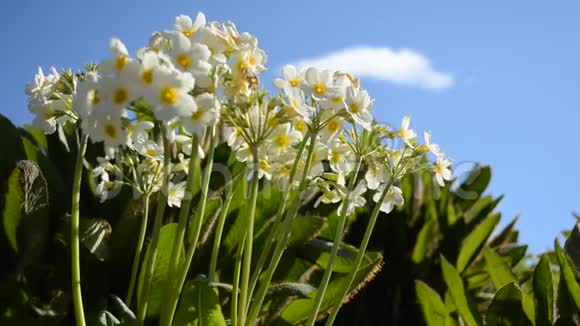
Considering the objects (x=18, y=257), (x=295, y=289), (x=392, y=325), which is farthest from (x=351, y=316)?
(x=18, y=257)

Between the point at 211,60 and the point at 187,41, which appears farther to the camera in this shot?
the point at 211,60

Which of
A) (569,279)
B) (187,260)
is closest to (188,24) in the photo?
(187,260)

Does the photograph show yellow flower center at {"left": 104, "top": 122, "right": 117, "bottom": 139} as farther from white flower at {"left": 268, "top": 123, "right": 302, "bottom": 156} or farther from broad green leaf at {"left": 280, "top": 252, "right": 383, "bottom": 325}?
broad green leaf at {"left": 280, "top": 252, "right": 383, "bottom": 325}

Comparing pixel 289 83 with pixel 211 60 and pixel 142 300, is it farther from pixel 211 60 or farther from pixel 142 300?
pixel 142 300

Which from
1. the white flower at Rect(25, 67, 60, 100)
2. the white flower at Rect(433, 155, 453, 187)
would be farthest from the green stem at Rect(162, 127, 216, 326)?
the white flower at Rect(433, 155, 453, 187)

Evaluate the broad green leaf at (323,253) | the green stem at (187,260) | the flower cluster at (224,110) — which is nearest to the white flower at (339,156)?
the flower cluster at (224,110)

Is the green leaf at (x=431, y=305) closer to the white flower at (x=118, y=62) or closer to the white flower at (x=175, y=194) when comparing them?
the white flower at (x=175, y=194)
